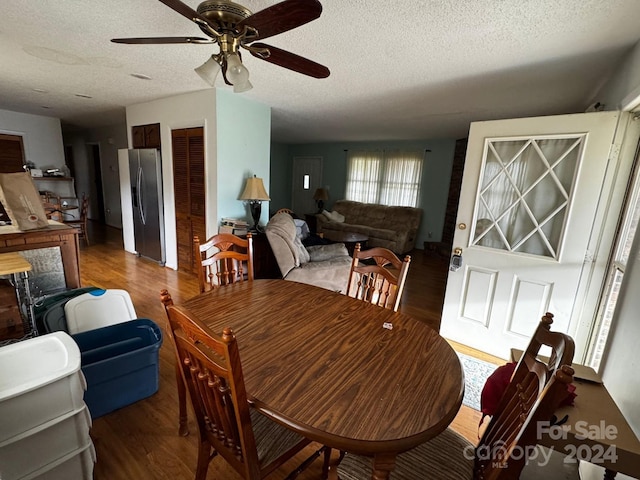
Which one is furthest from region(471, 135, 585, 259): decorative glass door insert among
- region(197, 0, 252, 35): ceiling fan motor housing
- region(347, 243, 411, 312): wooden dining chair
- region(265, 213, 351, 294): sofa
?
region(197, 0, 252, 35): ceiling fan motor housing

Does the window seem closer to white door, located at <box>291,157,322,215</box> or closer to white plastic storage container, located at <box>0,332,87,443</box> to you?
white door, located at <box>291,157,322,215</box>

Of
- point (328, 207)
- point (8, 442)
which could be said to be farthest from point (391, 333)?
point (328, 207)

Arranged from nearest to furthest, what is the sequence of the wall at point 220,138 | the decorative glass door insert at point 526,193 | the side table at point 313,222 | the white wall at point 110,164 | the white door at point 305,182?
the decorative glass door insert at point 526,193, the wall at point 220,138, the white wall at point 110,164, the side table at point 313,222, the white door at point 305,182

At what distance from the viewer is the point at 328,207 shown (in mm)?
7840

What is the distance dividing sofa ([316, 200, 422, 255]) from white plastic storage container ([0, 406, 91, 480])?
451 cm

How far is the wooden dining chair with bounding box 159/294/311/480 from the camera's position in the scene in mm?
838

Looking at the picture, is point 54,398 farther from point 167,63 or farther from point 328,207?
point 328,207

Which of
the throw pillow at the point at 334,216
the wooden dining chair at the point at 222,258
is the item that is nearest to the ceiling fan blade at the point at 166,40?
the wooden dining chair at the point at 222,258

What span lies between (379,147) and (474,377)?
220 inches

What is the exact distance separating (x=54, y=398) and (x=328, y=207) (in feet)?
22.9

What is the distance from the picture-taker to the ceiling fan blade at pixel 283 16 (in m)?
1.05

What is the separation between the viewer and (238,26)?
4.04ft

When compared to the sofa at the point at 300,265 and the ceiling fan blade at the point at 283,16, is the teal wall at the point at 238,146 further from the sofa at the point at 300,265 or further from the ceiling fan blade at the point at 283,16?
the ceiling fan blade at the point at 283,16

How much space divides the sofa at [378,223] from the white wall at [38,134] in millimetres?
5286
